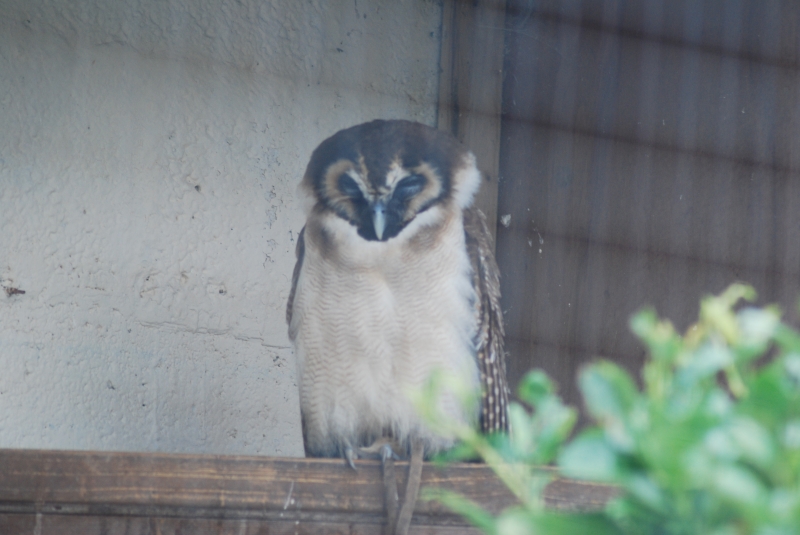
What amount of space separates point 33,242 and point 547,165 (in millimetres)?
1322

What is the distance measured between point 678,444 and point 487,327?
1.43 m

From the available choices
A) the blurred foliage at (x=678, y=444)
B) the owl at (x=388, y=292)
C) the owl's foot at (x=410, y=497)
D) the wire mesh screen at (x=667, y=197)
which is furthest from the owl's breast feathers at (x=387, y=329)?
the blurred foliage at (x=678, y=444)

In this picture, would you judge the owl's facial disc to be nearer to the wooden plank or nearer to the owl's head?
the owl's head

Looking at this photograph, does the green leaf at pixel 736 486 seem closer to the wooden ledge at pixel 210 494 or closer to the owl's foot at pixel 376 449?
the wooden ledge at pixel 210 494

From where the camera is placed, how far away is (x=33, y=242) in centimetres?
192

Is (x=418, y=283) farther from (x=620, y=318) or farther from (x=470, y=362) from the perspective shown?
(x=620, y=318)

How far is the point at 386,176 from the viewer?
5.22 ft

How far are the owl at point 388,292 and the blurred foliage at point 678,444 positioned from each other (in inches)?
49.1

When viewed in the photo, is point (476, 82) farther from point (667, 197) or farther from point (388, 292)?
point (388, 292)

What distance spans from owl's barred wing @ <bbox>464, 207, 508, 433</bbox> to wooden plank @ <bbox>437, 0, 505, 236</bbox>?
58 cm

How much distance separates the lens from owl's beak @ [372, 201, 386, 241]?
5.17ft

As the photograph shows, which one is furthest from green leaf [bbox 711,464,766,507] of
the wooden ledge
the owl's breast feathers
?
the owl's breast feathers

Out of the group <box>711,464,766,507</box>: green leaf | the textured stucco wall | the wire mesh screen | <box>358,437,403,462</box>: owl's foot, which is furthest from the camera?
the wire mesh screen

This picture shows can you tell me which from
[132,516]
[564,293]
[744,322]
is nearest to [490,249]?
[564,293]
